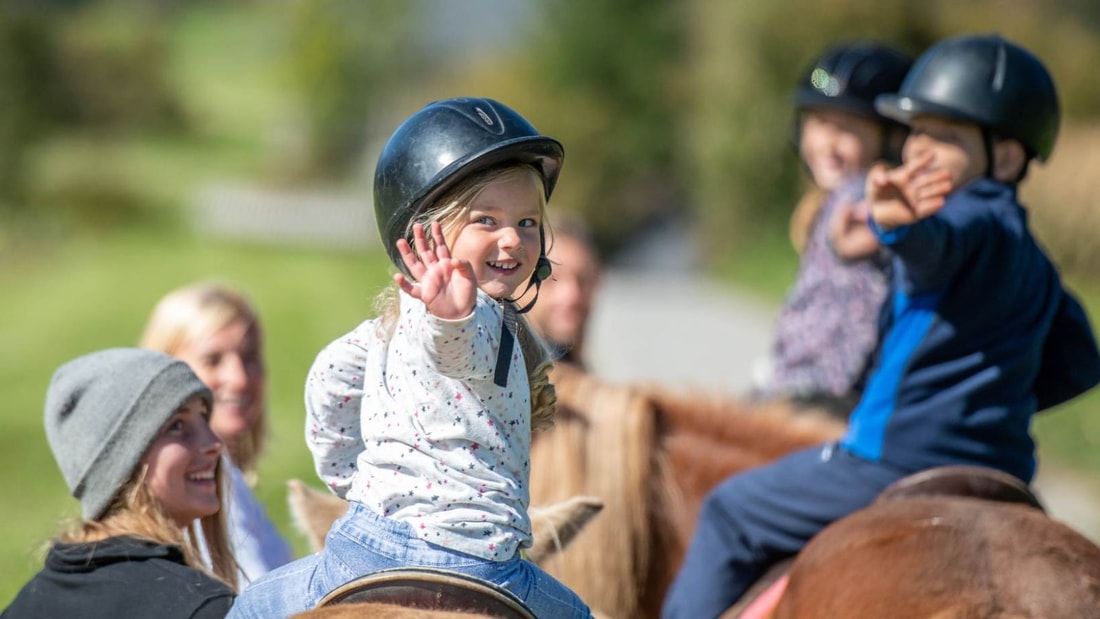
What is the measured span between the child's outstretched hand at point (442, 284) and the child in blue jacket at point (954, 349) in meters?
1.50

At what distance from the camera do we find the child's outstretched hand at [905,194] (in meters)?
3.09

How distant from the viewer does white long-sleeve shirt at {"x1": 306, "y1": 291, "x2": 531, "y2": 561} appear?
2.29 m

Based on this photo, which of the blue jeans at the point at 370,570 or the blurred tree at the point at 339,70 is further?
the blurred tree at the point at 339,70

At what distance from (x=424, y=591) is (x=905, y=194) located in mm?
1574

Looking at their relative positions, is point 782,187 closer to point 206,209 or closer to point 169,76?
point 206,209

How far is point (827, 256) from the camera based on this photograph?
16.9 ft

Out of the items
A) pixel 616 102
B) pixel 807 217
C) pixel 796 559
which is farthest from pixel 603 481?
pixel 616 102

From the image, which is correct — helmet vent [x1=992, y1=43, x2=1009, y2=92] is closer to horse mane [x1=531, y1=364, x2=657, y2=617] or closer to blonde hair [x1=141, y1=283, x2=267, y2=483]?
horse mane [x1=531, y1=364, x2=657, y2=617]

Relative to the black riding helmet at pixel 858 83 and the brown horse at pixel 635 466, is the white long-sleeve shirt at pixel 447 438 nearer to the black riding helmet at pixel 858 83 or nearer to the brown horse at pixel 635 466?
the brown horse at pixel 635 466

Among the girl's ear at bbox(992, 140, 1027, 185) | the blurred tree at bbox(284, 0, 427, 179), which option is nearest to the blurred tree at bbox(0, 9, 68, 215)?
the blurred tree at bbox(284, 0, 427, 179)

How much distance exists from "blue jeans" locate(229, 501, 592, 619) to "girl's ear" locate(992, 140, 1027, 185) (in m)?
2.00

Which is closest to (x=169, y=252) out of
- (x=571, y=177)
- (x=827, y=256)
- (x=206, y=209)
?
(x=206, y=209)

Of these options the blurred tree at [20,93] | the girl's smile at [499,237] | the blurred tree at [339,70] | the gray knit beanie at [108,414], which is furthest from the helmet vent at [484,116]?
the blurred tree at [339,70]

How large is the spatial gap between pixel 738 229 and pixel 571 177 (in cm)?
297
